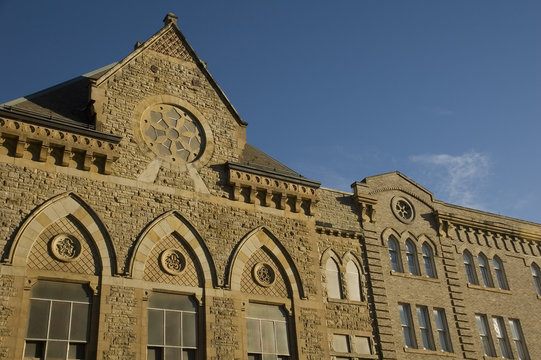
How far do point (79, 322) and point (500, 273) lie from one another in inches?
788

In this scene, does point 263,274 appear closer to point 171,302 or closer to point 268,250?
point 268,250

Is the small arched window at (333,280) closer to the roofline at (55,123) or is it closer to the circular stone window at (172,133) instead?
the circular stone window at (172,133)

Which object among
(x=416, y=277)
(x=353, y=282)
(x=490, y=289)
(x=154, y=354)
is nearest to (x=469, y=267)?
(x=490, y=289)

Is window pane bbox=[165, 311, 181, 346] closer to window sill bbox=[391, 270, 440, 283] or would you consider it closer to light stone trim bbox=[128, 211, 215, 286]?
light stone trim bbox=[128, 211, 215, 286]

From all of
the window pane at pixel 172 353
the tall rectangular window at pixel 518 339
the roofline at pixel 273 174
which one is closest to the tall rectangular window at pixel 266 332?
the window pane at pixel 172 353

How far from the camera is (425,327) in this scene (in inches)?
1043

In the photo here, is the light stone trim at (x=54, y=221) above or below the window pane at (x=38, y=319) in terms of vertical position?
above

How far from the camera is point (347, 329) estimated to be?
2411 centimetres

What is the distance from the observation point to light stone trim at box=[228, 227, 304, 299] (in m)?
22.5

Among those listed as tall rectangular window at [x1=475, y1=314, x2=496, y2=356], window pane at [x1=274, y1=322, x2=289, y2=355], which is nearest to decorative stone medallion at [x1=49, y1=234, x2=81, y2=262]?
window pane at [x1=274, y1=322, x2=289, y2=355]

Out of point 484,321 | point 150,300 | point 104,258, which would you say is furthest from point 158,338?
point 484,321

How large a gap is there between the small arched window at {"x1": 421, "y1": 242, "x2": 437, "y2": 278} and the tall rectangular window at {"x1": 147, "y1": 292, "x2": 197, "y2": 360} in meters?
11.7

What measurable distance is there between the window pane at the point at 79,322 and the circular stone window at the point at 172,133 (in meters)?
6.11

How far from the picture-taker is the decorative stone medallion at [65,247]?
19219 millimetres
